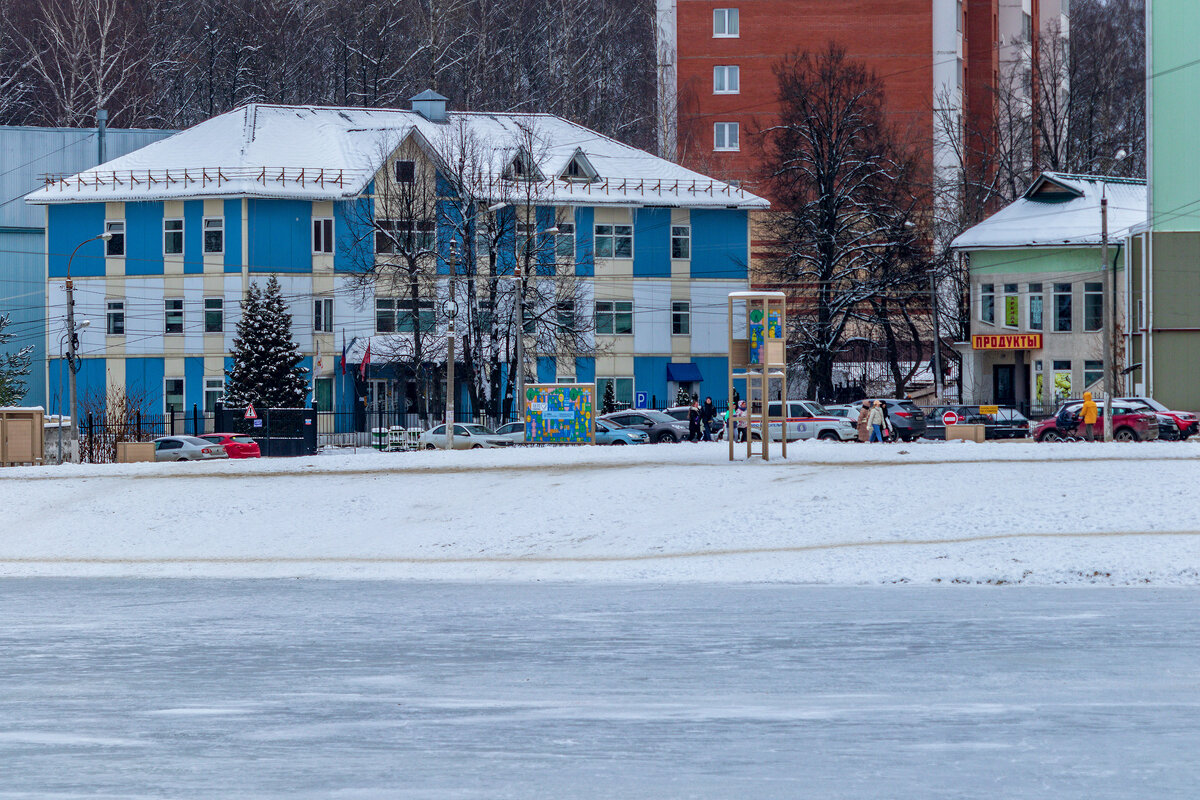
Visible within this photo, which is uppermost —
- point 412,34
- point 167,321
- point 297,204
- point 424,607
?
point 412,34

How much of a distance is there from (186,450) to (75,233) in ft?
85.1

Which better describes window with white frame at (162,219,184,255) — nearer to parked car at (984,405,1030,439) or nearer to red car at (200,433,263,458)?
red car at (200,433,263,458)

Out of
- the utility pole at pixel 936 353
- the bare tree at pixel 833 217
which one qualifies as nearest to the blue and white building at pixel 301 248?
the bare tree at pixel 833 217

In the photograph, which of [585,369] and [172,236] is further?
[585,369]

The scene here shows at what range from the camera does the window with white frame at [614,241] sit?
76.2m

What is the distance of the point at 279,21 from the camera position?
96.1m

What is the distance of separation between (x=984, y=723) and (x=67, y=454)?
43.0 meters

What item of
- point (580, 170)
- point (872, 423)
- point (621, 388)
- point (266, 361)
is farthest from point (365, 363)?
point (872, 423)

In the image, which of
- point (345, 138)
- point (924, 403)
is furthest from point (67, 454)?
point (924, 403)

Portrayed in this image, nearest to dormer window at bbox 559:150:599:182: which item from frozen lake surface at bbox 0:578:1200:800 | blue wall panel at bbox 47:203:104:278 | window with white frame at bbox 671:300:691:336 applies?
window with white frame at bbox 671:300:691:336

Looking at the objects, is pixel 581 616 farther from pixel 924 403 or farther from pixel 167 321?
pixel 924 403

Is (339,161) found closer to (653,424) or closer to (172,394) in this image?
(172,394)

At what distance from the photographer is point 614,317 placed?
76.1 metres

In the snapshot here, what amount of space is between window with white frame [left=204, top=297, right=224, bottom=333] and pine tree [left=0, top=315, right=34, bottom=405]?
7.97m
